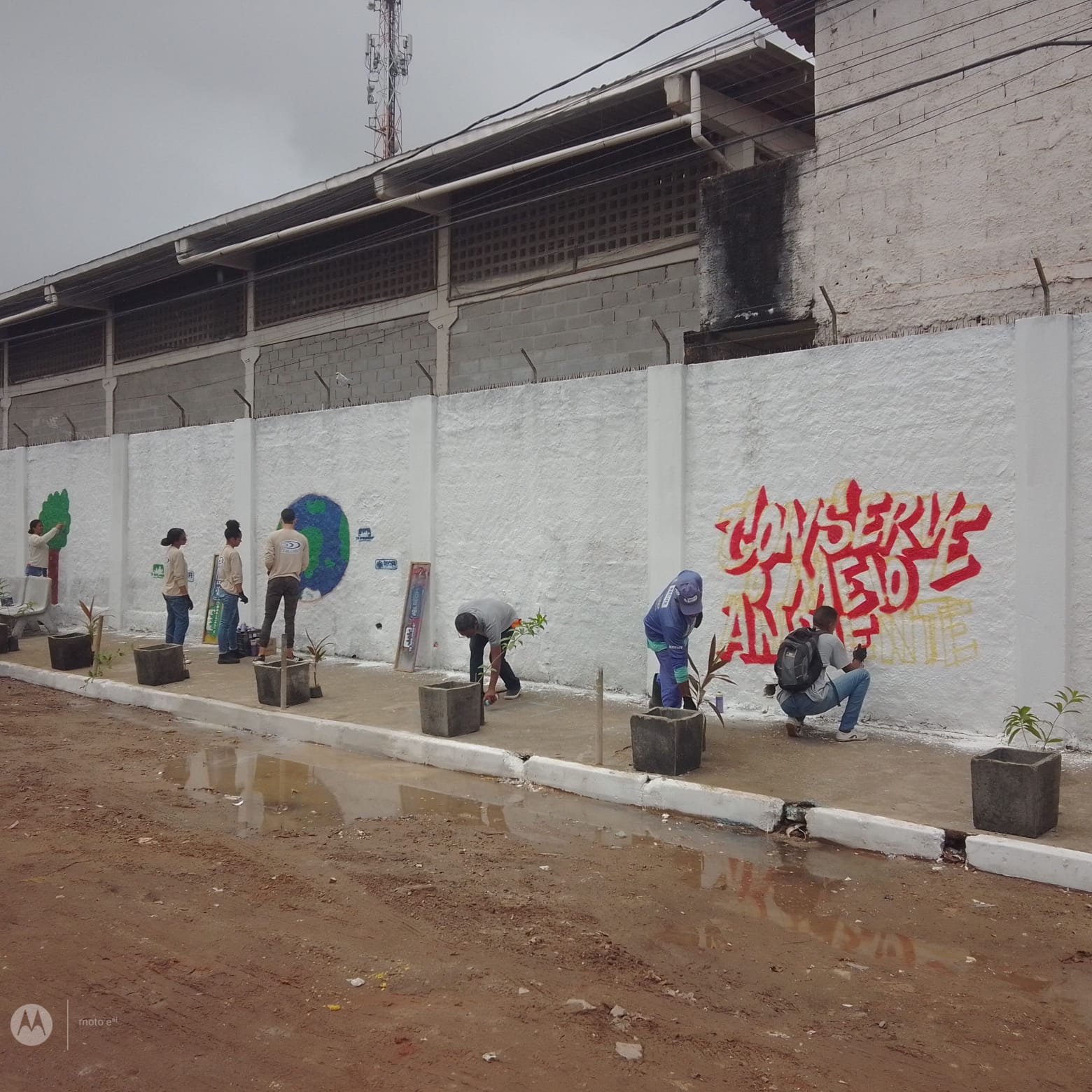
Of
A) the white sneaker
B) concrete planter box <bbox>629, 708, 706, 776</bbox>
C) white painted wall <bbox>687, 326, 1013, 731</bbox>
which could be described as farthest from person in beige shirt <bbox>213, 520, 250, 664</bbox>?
the white sneaker

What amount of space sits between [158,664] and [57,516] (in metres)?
7.44

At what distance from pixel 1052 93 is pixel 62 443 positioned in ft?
47.2

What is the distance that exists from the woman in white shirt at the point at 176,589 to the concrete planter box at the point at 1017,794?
28.7 ft

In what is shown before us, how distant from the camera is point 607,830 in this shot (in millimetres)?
5469

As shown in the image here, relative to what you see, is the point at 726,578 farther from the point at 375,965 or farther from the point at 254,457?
the point at 254,457

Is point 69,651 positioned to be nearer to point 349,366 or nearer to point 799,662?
point 349,366

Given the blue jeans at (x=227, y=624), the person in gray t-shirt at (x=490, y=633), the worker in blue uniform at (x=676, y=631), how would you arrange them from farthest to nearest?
1. the blue jeans at (x=227, y=624)
2. the person in gray t-shirt at (x=490, y=633)
3. the worker in blue uniform at (x=676, y=631)

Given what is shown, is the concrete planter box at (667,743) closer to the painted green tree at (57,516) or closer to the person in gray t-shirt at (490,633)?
the person in gray t-shirt at (490,633)

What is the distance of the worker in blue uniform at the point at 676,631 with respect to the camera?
6.84 meters

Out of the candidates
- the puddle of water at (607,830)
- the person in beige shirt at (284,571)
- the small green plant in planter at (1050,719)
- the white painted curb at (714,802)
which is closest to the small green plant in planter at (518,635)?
Result: the puddle of water at (607,830)

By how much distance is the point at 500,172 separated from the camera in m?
10.9

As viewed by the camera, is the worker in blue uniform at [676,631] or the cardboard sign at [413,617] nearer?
the worker in blue uniform at [676,631]

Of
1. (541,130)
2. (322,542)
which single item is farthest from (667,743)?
(541,130)

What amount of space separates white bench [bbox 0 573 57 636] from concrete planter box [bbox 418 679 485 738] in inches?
341
